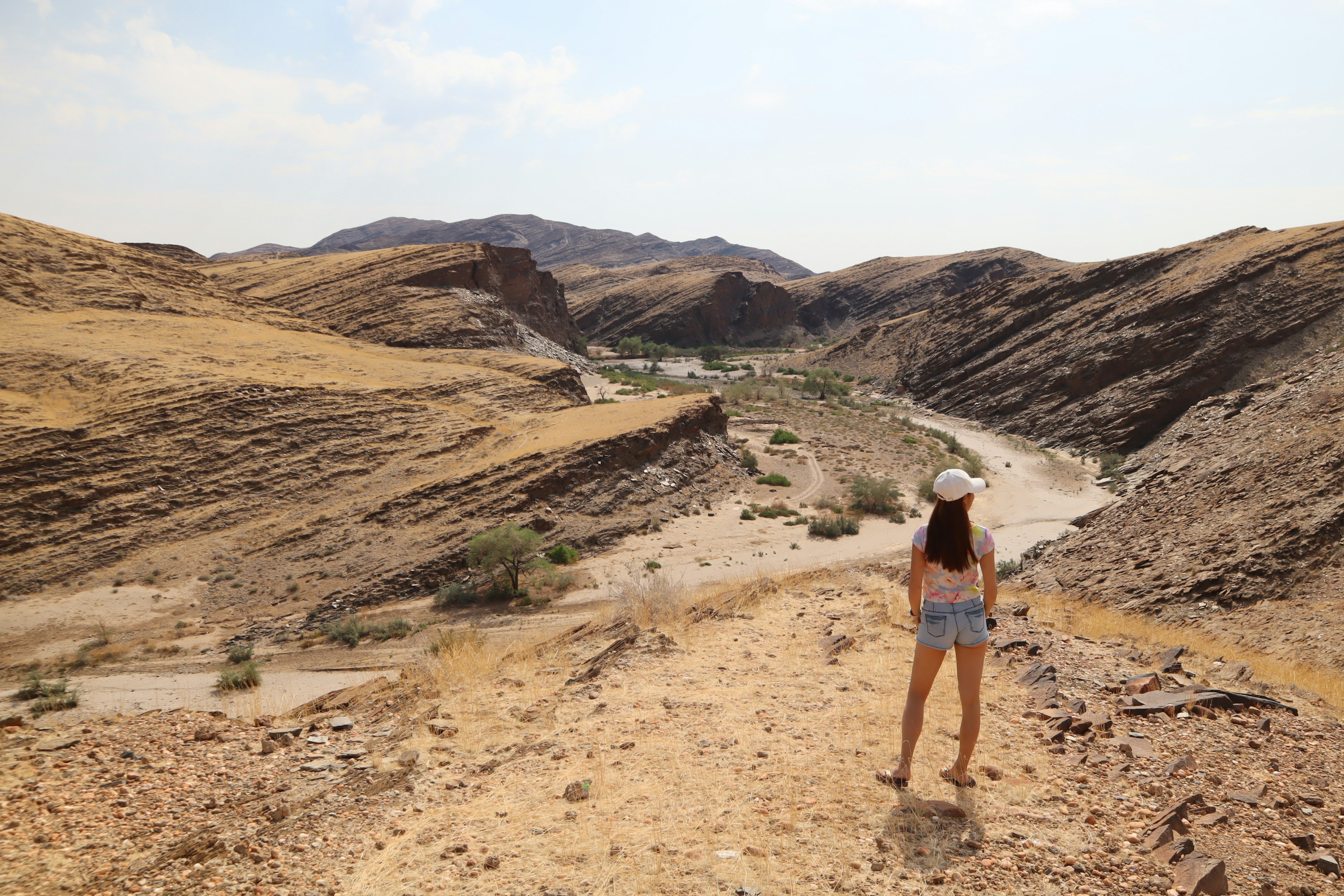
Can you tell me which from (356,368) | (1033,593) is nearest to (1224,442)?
(1033,593)

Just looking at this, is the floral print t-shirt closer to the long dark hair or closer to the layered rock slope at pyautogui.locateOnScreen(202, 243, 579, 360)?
the long dark hair

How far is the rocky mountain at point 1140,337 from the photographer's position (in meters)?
29.0

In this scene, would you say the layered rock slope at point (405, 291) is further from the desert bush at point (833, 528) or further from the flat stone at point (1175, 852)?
the flat stone at point (1175, 852)

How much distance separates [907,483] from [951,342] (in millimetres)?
23850

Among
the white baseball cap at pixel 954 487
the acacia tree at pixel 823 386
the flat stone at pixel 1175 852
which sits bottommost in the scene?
the flat stone at pixel 1175 852

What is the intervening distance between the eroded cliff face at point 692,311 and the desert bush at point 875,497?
56.4 m

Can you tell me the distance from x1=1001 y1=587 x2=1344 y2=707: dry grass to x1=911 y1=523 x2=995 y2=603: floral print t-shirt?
4.10 m

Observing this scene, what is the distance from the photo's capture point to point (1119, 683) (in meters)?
5.82

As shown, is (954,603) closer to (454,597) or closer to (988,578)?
(988,578)

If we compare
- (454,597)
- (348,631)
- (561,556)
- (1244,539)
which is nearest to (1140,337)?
(1244,539)

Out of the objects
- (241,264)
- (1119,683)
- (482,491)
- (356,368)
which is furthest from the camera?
(241,264)

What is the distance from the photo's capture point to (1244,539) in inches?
396

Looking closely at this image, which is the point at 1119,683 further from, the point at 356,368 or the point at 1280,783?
the point at 356,368

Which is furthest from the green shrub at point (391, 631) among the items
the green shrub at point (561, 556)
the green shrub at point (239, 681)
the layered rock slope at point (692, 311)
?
the layered rock slope at point (692, 311)
